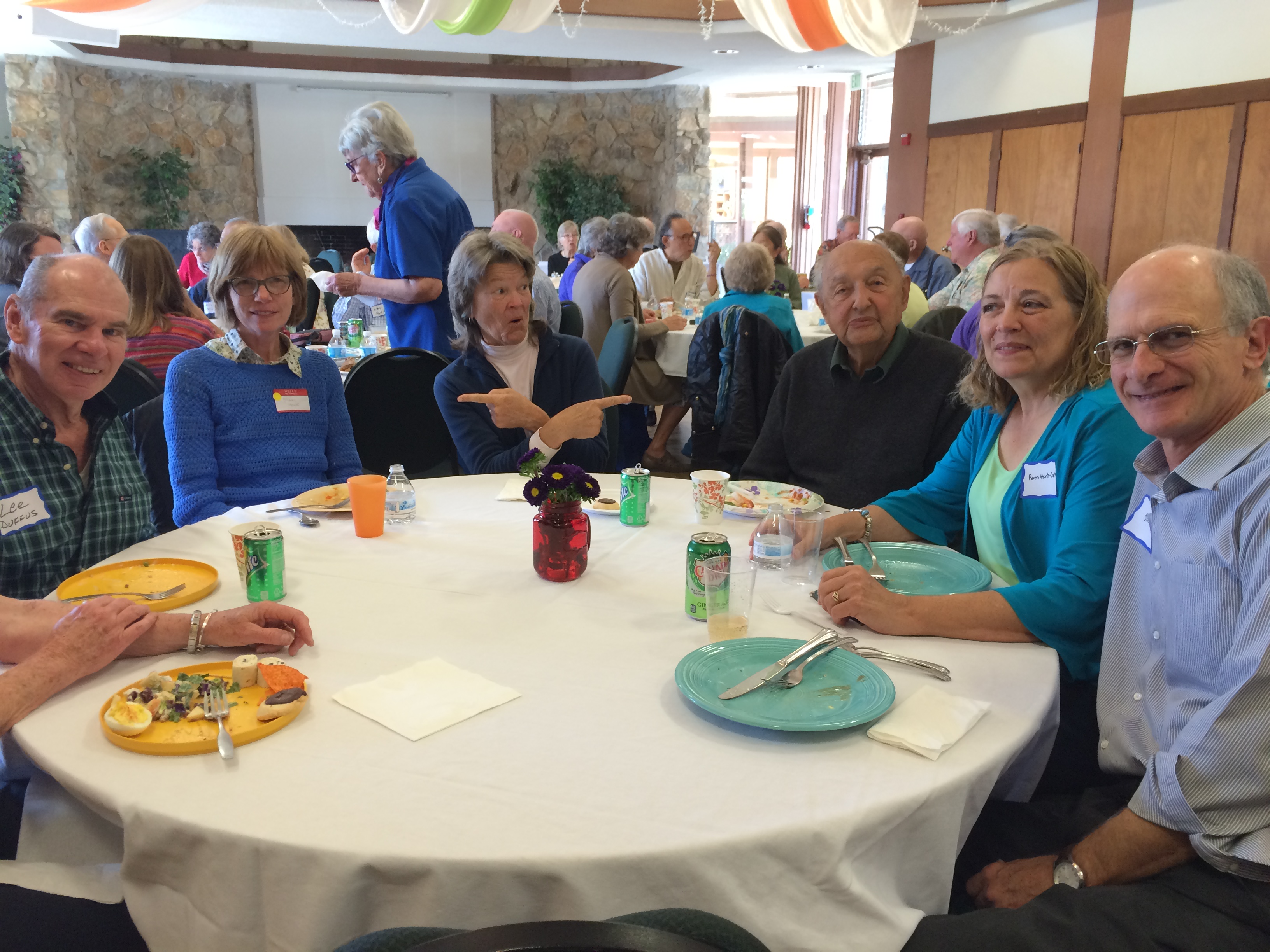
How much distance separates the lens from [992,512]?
1.81 m

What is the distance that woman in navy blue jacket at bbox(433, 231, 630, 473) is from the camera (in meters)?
2.44

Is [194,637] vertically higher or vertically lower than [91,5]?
lower

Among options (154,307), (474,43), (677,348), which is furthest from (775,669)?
(474,43)

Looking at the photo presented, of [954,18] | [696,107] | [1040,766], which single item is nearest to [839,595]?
[1040,766]

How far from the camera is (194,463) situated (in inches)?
85.3

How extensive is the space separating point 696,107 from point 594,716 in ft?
41.7

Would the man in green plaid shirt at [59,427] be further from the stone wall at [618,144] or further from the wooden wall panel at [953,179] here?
the stone wall at [618,144]

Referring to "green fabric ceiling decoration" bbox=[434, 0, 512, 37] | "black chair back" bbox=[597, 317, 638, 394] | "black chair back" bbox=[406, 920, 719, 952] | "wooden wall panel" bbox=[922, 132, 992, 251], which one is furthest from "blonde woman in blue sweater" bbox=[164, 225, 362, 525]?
"wooden wall panel" bbox=[922, 132, 992, 251]

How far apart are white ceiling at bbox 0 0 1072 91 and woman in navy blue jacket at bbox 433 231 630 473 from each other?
19.0 feet

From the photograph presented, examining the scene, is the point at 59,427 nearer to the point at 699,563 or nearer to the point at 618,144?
the point at 699,563

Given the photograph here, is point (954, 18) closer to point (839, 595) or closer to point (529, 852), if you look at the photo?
point (839, 595)

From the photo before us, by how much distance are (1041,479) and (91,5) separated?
4383mm

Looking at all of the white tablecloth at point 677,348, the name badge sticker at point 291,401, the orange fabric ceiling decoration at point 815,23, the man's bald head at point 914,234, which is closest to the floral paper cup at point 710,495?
the name badge sticker at point 291,401

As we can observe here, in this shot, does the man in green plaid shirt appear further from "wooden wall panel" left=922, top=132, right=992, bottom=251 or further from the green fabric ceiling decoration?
"wooden wall panel" left=922, top=132, right=992, bottom=251
